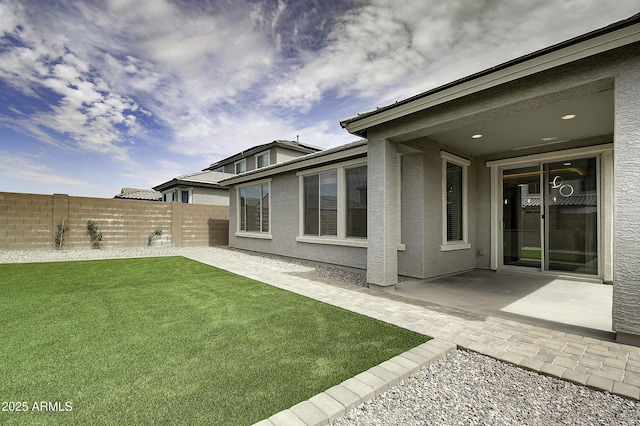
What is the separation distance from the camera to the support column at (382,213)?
5.39 metres

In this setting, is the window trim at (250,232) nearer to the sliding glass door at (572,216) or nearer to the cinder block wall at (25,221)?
the cinder block wall at (25,221)

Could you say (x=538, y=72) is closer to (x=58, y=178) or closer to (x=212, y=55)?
(x=212, y=55)

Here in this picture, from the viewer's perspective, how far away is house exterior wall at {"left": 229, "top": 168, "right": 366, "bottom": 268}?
7.90m

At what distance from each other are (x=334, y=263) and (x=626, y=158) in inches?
247

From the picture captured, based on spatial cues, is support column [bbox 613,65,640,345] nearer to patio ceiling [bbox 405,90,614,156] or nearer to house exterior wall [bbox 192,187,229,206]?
patio ceiling [bbox 405,90,614,156]

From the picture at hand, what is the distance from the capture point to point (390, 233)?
5.45m

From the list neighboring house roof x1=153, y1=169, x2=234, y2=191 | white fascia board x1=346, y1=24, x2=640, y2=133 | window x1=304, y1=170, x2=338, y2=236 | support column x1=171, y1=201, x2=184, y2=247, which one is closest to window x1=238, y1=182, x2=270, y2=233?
window x1=304, y1=170, x2=338, y2=236

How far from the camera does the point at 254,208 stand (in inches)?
473

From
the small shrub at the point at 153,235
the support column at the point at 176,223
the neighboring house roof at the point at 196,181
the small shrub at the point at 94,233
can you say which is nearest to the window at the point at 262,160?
the neighboring house roof at the point at 196,181

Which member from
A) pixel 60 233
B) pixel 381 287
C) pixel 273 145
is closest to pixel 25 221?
pixel 60 233

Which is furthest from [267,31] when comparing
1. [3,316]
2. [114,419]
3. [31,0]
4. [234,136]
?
[234,136]

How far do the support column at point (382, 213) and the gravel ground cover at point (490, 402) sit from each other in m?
2.85

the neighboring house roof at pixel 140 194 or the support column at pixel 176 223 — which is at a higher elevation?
the neighboring house roof at pixel 140 194

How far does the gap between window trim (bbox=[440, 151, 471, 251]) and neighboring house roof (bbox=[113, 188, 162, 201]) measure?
24.2 m
